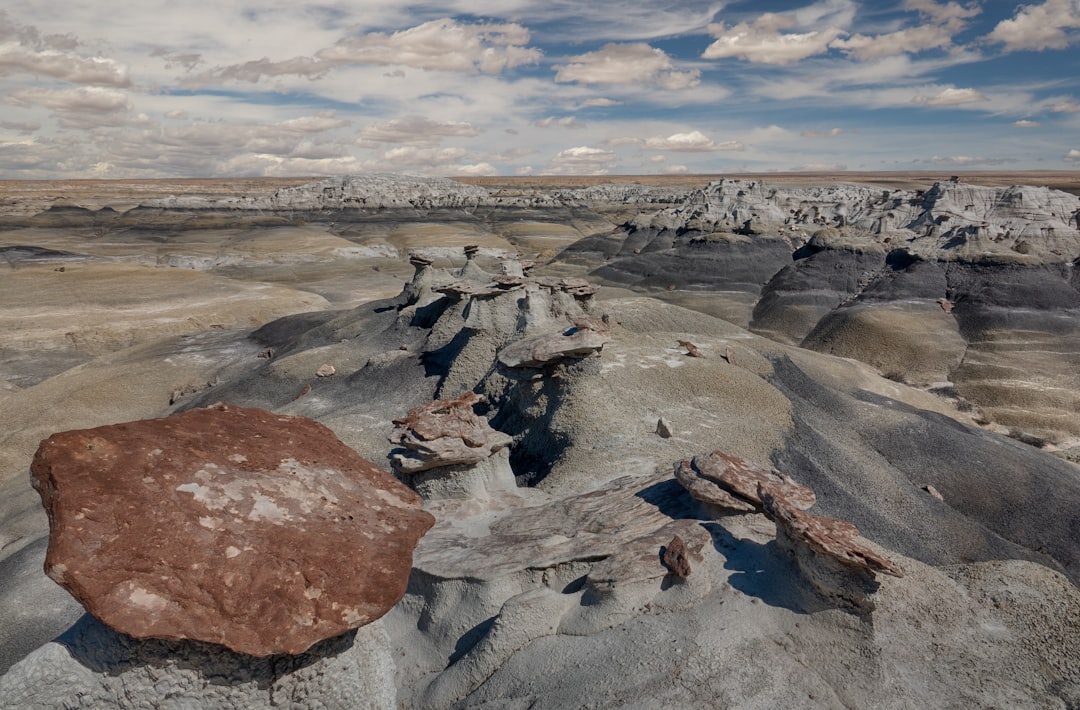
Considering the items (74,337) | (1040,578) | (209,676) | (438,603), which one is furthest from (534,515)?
(74,337)

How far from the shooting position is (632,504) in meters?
10.4

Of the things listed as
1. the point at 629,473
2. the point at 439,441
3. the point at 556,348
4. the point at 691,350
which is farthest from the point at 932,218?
the point at 439,441

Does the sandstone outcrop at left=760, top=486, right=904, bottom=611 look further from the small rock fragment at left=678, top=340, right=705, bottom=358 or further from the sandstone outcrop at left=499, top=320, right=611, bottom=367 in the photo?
the small rock fragment at left=678, top=340, right=705, bottom=358

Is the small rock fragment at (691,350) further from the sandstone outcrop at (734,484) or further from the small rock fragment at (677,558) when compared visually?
the small rock fragment at (677,558)

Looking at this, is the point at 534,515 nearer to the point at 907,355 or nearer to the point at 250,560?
the point at 250,560

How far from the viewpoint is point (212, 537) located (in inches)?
199

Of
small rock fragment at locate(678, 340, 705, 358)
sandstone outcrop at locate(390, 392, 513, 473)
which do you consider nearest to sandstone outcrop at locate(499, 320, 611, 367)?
sandstone outcrop at locate(390, 392, 513, 473)

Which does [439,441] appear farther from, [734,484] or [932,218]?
[932,218]

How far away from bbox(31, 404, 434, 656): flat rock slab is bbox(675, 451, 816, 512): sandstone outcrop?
483cm

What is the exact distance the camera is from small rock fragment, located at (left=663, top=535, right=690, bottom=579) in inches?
310

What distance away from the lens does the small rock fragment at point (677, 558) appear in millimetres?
7867

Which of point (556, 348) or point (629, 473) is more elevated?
point (556, 348)

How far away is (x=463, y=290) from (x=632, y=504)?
578 inches

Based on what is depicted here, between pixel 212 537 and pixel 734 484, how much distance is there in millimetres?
6858
